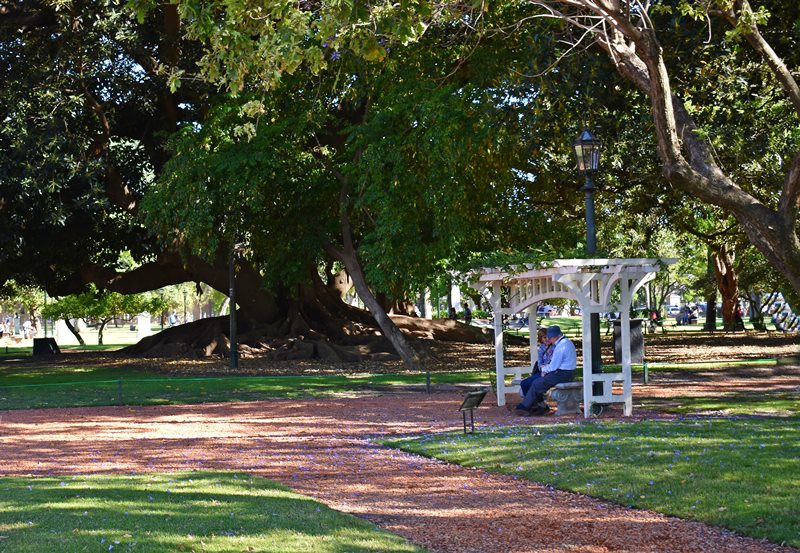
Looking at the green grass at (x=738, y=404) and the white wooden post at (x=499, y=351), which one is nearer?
the green grass at (x=738, y=404)

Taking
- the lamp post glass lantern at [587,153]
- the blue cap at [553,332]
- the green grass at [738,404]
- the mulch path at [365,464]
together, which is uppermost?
the lamp post glass lantern at [587,153]

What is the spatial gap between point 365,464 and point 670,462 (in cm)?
335

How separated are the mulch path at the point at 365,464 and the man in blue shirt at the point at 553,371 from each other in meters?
0.47

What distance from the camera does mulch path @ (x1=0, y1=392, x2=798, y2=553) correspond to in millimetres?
7500

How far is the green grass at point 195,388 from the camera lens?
20.7 metres

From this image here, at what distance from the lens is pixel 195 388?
23078 mm

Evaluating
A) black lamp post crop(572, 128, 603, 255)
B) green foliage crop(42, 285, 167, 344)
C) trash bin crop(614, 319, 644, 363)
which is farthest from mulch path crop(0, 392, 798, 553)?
green foliage crop(42, 285, 167, 344)

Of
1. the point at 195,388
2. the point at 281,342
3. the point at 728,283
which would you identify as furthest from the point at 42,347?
the point at 728,283

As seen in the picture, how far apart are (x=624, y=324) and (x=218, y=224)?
14.1 meters

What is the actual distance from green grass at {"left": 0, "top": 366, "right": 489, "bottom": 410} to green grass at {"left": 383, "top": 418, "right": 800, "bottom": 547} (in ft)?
28.7

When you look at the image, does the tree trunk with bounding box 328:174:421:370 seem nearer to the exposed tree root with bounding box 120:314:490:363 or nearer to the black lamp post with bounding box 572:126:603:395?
the exposed tree root with bounding box 120:314:490:363

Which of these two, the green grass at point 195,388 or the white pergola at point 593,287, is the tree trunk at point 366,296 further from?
the white pergola at point 593,287

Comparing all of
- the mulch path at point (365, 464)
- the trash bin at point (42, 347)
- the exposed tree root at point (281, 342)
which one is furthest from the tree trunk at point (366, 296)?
the trash bin at point (42, 347)

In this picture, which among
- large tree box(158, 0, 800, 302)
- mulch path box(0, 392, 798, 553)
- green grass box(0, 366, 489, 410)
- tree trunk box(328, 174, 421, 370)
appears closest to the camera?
mulch path box(0, 392, 798, 553)
